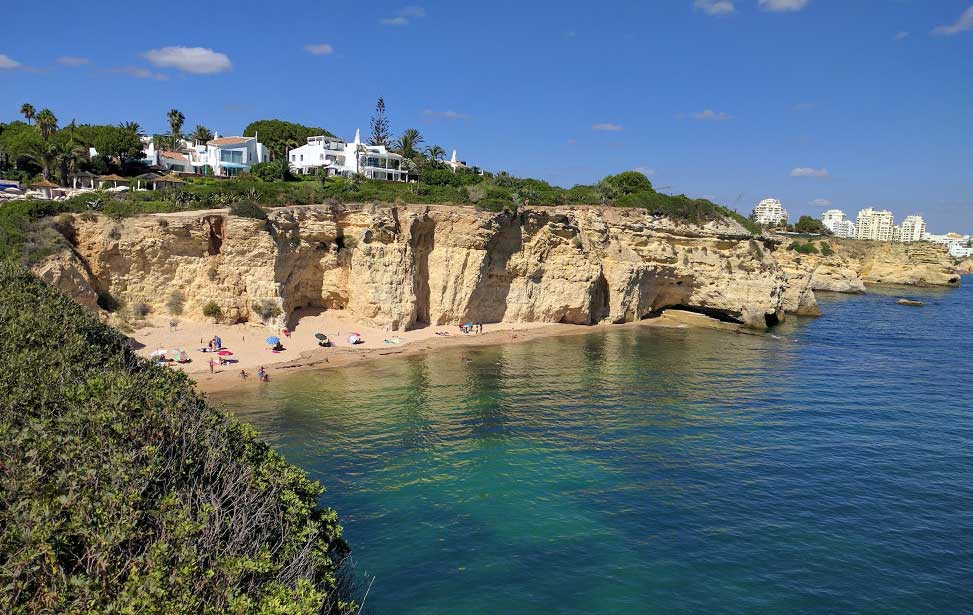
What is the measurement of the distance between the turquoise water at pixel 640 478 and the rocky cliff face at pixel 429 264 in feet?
30.1

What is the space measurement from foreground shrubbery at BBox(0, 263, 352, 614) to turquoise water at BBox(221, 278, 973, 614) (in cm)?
561

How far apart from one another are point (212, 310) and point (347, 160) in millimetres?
39198

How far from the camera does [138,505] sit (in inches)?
381

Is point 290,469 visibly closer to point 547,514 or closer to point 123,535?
point 123,535

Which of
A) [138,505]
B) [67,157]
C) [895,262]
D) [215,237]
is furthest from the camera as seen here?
[895,262]

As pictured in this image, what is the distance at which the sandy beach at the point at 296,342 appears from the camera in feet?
121

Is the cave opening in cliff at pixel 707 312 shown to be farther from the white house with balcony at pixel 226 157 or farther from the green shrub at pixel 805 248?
the green shrub at pixel 805 248

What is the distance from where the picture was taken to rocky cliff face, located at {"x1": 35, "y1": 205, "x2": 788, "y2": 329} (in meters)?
41.1

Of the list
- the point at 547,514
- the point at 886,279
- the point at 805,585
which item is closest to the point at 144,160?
the point at 547,514

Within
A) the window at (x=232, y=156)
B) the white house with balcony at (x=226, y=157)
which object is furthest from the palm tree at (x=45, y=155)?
the window at (x=232, y=156)

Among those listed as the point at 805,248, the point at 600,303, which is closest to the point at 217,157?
the point at 600,303

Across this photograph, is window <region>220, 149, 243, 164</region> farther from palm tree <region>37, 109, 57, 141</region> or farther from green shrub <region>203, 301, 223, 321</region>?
green shrub <region>203, 301, 223, 321</region>

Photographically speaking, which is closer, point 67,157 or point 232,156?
point 67,157

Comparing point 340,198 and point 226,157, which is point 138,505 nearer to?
point 340,198
